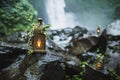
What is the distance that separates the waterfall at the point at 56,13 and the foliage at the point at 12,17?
84.0ft

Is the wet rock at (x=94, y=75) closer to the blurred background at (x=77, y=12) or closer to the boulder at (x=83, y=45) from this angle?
the boulder at (x=83, y=45)

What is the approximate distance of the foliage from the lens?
1674 centimetres

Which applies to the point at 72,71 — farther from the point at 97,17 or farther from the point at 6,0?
the point at 97,17

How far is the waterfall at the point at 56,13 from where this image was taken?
44.5 meters

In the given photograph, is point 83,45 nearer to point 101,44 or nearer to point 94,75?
point 101,44

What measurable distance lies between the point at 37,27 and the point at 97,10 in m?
37.2

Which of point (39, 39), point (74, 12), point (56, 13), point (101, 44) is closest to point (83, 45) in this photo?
point (101, 44)

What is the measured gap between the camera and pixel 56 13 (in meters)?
45.1

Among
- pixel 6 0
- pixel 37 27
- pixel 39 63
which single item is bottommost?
pixel 39 63

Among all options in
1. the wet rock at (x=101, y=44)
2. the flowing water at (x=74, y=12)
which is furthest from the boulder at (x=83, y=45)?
the flowing water at (x=74, y=12)

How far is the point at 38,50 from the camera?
7.20 m

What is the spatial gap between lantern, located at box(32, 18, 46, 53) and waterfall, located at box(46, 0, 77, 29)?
36326mm

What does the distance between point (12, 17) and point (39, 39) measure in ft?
32.8

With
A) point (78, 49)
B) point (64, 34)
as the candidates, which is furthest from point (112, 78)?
point (64, 34)
